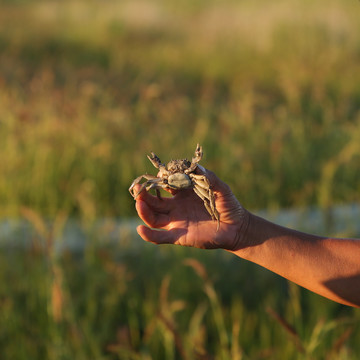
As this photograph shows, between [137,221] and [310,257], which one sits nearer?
[310,257]

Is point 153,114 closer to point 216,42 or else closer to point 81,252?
point 81,252

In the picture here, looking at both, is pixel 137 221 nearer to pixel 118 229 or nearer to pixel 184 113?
pixel 118 229

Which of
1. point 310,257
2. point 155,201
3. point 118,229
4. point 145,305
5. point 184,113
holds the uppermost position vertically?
point 184,113

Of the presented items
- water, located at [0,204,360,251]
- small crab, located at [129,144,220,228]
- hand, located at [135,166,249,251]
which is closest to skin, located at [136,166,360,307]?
hand, located at [135,166,249,251]

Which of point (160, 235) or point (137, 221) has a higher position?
point (160, 235)

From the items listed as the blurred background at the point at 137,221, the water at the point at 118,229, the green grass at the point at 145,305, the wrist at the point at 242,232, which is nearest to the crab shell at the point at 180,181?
the wrist at the point at 242,232

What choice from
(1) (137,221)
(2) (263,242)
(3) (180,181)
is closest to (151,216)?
(3) (180,181)
